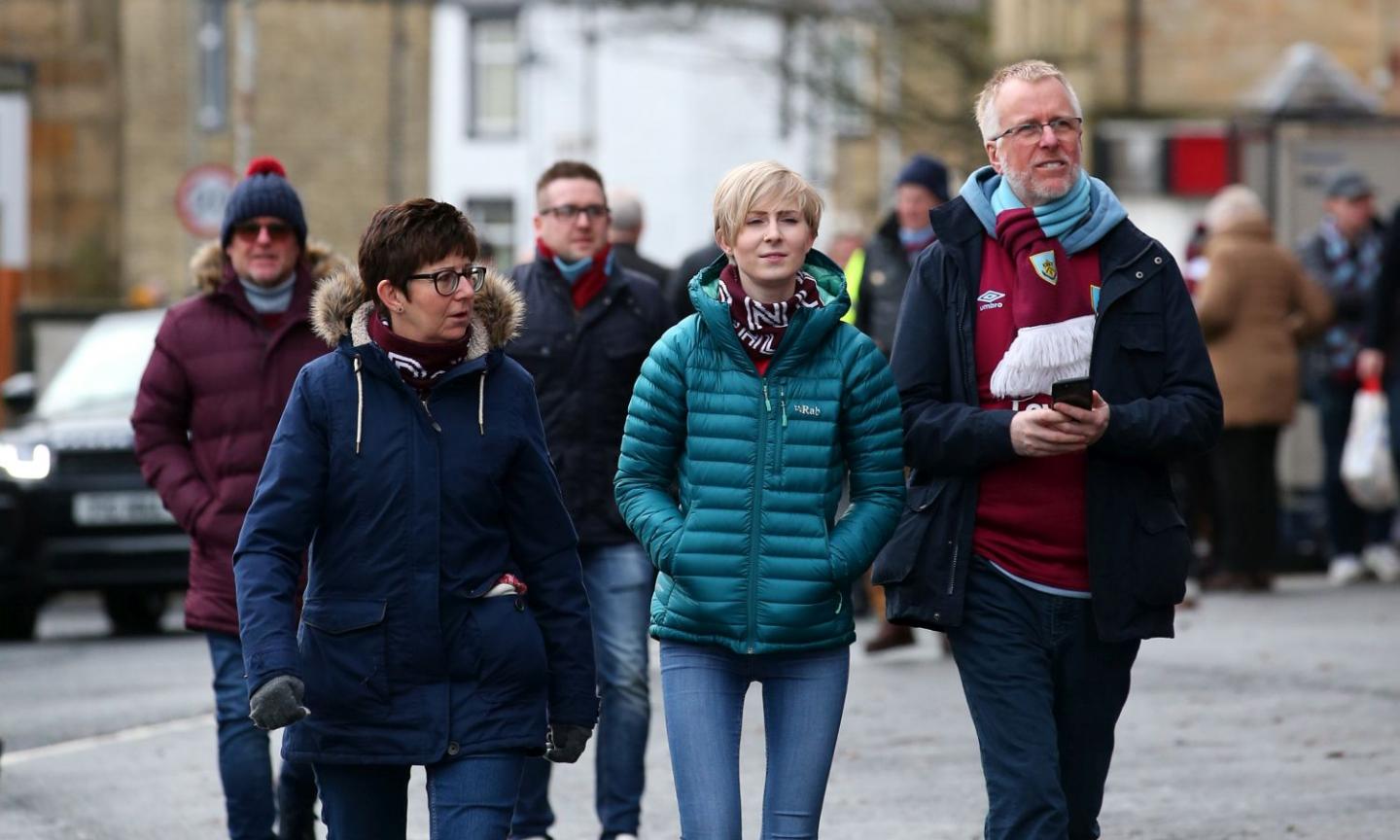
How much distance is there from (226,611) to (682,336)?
2.17m

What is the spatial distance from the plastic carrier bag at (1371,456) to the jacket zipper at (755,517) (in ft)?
31.3

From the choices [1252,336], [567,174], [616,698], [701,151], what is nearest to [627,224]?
[567,174]

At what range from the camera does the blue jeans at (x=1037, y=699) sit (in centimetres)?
534

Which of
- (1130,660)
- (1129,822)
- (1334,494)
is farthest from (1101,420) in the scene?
(1334,494)

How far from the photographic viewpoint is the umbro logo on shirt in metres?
5.55

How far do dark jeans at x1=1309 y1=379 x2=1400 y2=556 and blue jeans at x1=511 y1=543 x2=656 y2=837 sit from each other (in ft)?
26.6

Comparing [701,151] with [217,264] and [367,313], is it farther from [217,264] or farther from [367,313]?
[367,313]

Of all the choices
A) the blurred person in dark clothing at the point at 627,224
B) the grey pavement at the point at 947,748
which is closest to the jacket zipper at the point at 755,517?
the grey pavement at the point at 947,748

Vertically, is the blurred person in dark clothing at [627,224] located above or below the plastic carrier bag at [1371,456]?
above

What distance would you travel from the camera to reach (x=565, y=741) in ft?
16.8

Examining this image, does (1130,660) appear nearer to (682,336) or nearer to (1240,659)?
(682,336)

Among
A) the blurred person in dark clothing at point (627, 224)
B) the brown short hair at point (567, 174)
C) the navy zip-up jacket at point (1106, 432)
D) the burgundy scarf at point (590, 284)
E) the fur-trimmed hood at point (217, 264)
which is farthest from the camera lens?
the blurred person in dark clothing at point (627, 224)

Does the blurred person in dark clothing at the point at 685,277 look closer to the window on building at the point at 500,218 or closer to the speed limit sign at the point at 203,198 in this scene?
the speed limit sign at the point at 203,198

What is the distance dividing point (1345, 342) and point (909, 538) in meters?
9.99
